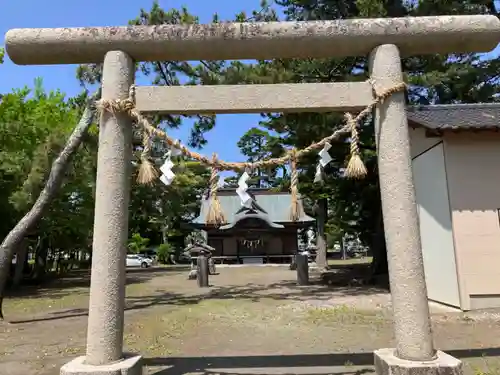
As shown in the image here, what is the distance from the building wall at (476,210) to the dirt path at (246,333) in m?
0.70

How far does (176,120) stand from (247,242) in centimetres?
1830

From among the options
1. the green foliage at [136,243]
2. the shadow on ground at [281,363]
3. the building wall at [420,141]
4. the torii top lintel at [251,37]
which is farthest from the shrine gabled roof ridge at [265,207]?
the torii top lintel at [251,37]

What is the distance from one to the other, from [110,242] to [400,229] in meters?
2.74

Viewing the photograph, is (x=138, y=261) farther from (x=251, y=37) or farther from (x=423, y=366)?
(x=423, y=366)

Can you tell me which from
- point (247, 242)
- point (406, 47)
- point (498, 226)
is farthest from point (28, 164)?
point (247, 242)

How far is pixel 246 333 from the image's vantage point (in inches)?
285

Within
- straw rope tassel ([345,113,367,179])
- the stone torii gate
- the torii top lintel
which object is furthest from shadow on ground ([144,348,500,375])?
the torii top lintel

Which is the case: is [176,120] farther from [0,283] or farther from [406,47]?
[406,47]

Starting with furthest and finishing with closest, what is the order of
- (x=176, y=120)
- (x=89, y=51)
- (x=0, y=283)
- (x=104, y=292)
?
(x=176, y=120) < (x=0, y=283) < (x=89, y=51) < (x=104, y=292)

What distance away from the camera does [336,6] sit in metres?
13.6

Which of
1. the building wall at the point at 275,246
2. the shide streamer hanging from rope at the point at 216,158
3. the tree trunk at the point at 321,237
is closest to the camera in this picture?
the shide streamer hanging from rope at the point at 216,158

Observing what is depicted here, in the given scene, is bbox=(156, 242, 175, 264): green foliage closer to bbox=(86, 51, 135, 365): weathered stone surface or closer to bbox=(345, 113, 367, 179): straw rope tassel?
bbox=(86, 51, 135, 365): weathered stone surface

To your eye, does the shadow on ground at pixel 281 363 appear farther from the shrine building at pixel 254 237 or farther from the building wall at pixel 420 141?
the shrine building at pixel 254 237

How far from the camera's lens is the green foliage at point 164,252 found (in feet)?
121
